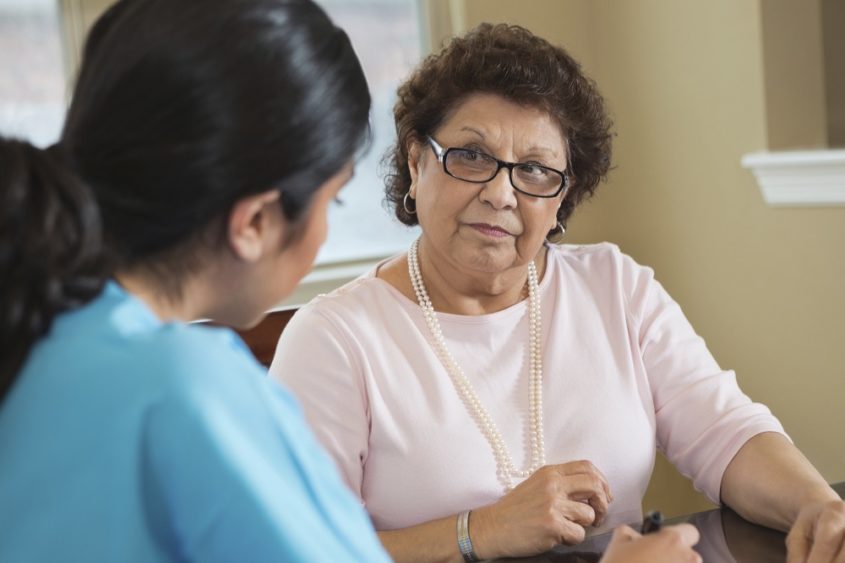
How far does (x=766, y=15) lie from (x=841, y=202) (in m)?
0.46

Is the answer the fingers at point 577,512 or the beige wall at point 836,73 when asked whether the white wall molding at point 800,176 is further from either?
the fingers at point 577,512

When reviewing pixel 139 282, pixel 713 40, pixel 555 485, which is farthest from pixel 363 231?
pixel 139 282

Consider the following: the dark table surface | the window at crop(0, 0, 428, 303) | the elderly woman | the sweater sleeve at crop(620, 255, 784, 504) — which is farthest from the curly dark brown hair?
the window at crop(0, 0, 428, 303)

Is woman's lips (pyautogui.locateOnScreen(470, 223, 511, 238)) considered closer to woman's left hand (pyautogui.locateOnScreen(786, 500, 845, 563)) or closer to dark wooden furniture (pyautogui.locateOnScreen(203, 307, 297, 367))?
dark wooden furniture (pyautogui.locateOnScreen(203, 307, 297, 367))

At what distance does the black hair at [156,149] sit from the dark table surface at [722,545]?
74 centimetres

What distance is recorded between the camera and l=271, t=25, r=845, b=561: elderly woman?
64.7 inches

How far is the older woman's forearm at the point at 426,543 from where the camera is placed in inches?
60.2

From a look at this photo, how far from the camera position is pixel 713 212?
265cm

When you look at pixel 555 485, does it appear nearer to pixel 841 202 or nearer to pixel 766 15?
pixel 841 202

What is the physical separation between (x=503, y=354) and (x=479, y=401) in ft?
0.36

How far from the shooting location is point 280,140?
85 cm

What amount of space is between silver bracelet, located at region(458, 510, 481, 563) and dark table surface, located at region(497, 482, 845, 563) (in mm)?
85

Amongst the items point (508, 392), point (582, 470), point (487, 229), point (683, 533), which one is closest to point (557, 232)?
point (487, 229)

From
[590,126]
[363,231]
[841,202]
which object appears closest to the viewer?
[590,126]
